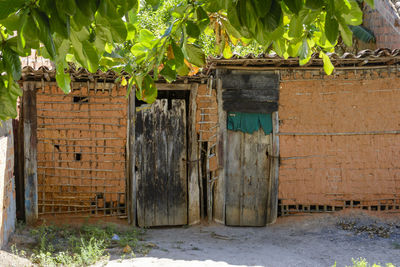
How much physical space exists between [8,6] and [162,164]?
6066 mm

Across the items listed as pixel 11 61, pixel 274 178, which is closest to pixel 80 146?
pixel 274 178

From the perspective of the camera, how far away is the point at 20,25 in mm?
1160

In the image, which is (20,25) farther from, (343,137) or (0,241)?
(343,137)

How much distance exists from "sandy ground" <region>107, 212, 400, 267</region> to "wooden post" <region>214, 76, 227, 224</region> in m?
0.24

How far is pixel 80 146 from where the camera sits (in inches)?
267

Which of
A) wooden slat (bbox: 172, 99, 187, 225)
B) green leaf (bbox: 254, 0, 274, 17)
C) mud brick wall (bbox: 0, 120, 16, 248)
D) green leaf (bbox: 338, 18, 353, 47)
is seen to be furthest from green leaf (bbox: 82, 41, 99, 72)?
wooden slat (bbox: 172, 99, 187, 225)

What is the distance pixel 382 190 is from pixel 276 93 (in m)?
2.40

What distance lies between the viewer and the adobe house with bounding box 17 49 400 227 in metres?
6.77

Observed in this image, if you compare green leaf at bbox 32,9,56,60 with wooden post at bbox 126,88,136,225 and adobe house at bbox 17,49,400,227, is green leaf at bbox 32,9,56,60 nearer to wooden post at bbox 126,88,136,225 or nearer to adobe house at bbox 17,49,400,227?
adobe house at bbox 17,49,400,227

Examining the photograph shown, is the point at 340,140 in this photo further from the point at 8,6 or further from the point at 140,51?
the point at 8,6

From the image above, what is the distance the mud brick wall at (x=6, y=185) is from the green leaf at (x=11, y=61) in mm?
4076

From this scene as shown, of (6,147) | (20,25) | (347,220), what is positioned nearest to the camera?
(20,25)

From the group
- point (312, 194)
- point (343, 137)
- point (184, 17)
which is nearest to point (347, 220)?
point (312, 194)

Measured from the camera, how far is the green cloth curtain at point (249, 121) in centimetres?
695
